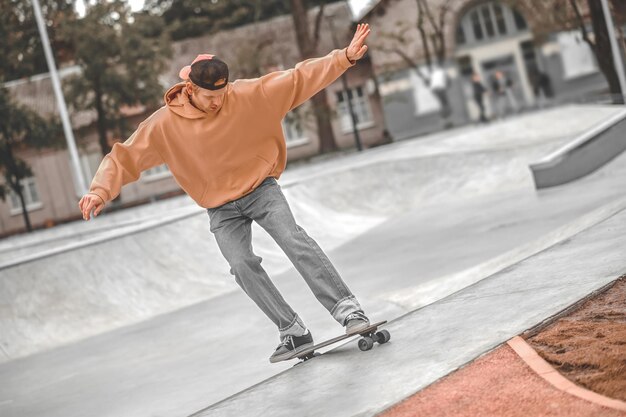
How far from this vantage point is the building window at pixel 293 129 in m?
35.0

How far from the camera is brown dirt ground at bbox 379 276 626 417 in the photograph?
120 inches

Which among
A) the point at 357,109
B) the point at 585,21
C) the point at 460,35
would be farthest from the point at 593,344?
the point at 357,109

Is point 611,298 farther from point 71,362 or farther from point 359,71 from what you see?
point 359,71

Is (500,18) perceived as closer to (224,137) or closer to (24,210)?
(24,210)

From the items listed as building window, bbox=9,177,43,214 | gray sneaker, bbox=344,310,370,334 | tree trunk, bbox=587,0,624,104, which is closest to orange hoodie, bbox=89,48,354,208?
gray sneaker, bbox=344,310,370,334

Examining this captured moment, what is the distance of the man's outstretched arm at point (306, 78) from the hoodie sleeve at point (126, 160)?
67 centimetres

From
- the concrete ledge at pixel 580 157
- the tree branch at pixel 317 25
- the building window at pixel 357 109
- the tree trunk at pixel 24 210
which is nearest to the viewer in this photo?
the concrete ledge at pixel 580 157

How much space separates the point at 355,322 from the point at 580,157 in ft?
30.1

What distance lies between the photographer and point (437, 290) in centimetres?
661

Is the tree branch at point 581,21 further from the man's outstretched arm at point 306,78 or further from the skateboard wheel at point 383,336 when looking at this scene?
the skateboard wheel at point 383,336

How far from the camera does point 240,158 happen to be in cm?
447

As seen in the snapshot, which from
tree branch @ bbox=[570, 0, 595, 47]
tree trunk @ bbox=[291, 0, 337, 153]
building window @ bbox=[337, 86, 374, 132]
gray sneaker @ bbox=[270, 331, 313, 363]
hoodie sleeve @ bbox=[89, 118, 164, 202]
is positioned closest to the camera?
hoodie sleeve @ bbox=[89, 118, 164, 202]

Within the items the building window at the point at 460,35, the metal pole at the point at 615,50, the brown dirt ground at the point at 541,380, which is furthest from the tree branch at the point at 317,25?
the brown dirt ground at the point at 541,380

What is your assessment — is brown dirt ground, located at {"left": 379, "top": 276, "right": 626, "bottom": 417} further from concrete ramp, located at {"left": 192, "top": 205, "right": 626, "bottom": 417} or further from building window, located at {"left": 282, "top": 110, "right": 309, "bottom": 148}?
building window, located at {"left": 282, "top": 110, "right": 309, "bottom": 148}
